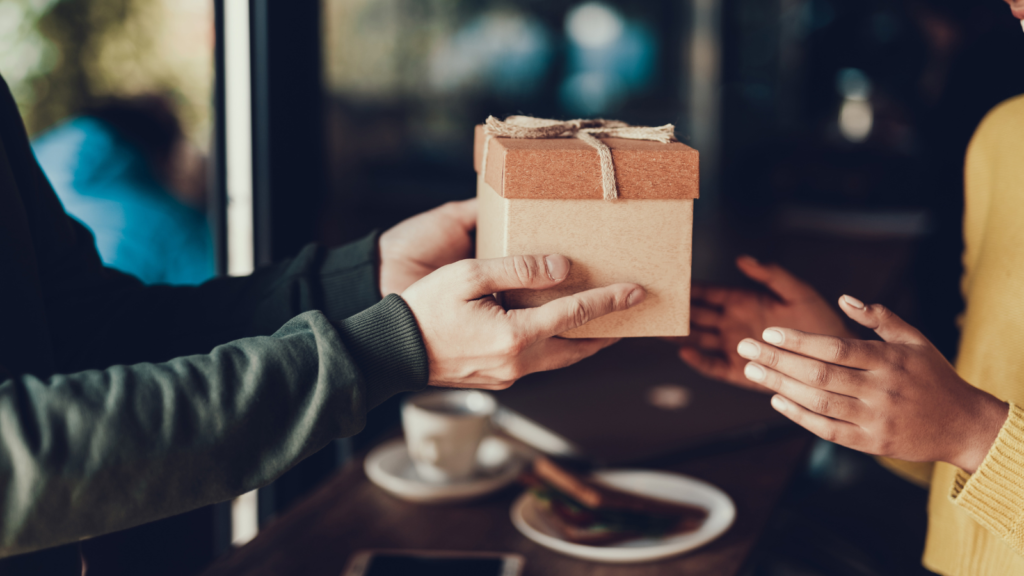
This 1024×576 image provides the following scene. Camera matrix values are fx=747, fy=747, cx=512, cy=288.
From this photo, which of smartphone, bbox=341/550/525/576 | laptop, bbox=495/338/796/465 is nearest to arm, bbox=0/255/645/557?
smartphone, bbox=341/550/525/576

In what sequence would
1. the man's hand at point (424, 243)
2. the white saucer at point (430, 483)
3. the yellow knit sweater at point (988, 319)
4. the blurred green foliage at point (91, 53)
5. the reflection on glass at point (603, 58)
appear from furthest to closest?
the reflection on glass at point (603, 58) < the blurred green foliage at point (91, 53) < the white saucer at point (430, 483) < the man's hand at point (424, 243) < the yellow knit sweater at point (988, 319)

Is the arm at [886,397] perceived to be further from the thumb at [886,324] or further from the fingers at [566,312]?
the fingers at [566,312]

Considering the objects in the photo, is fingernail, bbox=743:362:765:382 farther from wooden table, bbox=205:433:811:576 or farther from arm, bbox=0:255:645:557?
wooden table, bbox=205:433:811:576

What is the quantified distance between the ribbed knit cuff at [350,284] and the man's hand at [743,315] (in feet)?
1.44

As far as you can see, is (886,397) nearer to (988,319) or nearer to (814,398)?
(814,398)

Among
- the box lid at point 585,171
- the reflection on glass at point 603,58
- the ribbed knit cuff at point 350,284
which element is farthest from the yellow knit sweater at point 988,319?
the reflection on glass at point 603,58

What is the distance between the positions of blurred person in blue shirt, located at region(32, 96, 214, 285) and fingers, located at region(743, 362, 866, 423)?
1530 millimetres

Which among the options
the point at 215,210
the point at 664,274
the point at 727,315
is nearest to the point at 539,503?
the point at 727,315

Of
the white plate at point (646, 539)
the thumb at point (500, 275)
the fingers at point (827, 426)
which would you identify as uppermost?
the thumb at point (500, 275)

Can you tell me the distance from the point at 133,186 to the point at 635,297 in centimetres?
160

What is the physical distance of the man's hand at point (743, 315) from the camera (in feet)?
3.31

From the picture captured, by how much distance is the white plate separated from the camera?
0.95 meters

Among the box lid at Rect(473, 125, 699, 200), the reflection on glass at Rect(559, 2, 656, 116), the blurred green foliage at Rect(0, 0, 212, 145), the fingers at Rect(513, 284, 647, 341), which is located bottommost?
the fingers at Rect(513, 284, 647, 341)

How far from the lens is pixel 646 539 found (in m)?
1.01
